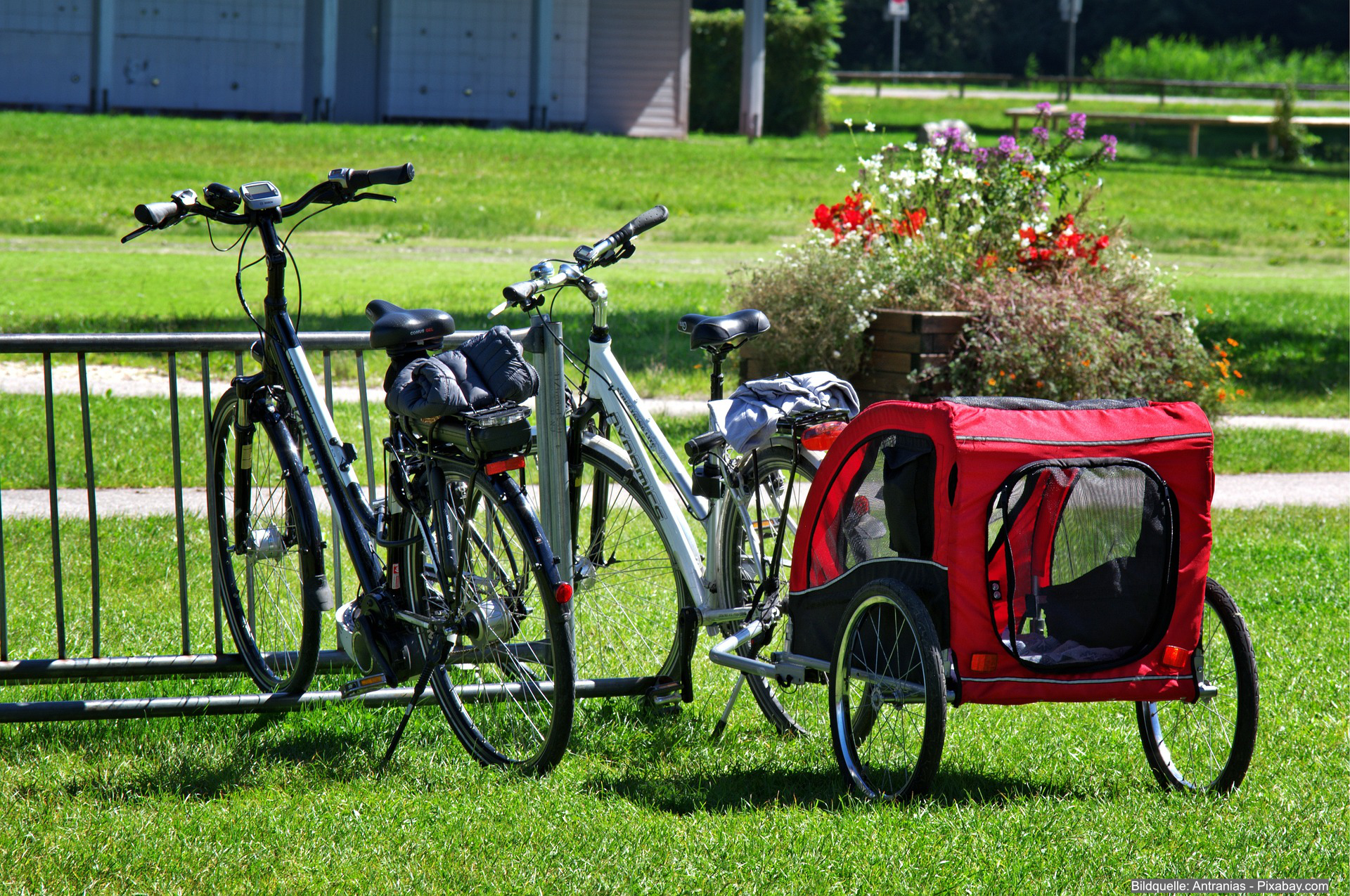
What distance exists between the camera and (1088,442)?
339 cm

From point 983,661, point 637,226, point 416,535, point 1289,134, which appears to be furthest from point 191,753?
point 1289,134

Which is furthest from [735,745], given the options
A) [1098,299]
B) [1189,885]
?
[1098,299]

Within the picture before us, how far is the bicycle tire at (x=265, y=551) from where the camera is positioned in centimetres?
402

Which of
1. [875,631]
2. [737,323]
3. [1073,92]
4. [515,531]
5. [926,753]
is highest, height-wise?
[1073,92]

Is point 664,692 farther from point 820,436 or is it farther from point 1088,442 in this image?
point 1088,442

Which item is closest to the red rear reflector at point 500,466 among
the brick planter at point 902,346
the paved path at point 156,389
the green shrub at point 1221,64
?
the brick planter at point 902,346

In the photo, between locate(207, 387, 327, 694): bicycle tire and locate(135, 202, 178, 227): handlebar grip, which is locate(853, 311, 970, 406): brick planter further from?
locate(135, 202, 178, 227): handlebar grip

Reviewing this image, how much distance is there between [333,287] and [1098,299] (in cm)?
758

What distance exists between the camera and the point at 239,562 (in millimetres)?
4543

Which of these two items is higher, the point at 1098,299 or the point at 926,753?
the point at 1098,299

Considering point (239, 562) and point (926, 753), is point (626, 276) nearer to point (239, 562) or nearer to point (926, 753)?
point (239, 562)

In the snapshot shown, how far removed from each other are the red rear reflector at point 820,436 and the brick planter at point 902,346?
172 inches

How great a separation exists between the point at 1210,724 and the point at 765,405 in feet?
5.08

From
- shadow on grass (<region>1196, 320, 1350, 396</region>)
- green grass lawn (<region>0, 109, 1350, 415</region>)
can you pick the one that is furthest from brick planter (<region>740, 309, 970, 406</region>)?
shadow on grass (<region>1196, 320, 1350, 396</region>)
